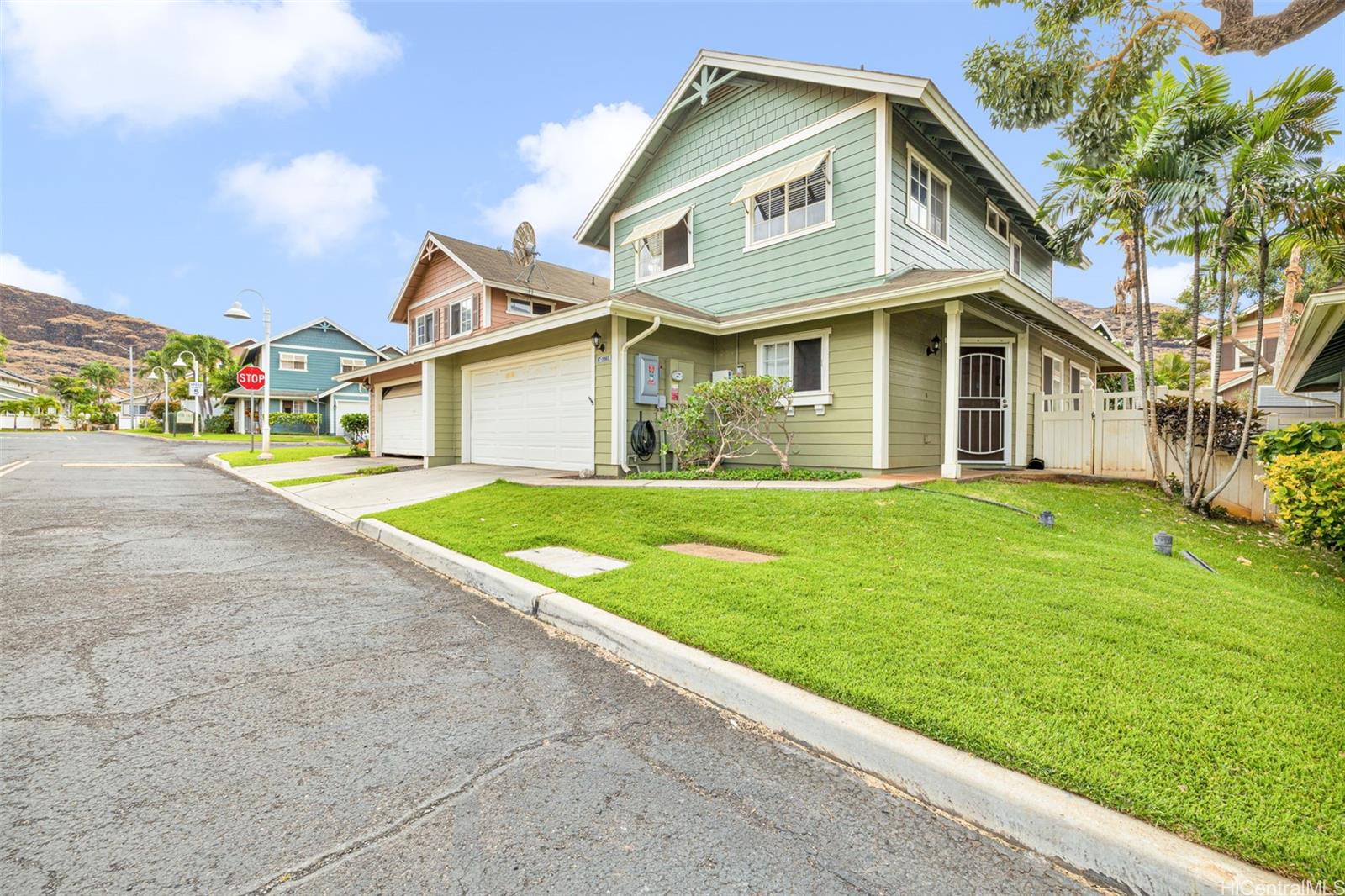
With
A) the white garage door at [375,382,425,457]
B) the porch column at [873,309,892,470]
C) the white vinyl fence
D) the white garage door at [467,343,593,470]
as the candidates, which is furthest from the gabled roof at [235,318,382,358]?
the white vinyl fence

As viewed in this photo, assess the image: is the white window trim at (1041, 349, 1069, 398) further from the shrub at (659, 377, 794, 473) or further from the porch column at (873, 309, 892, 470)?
the shrub at (659, 377, 794, 473)

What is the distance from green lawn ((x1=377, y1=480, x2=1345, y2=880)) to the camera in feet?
6.10

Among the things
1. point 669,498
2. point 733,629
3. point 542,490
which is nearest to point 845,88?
point 669,498

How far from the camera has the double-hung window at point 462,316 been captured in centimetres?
1770

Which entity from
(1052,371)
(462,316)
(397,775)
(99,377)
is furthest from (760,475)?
(99,377)

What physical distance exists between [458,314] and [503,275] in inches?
85.1

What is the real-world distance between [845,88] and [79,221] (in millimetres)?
135725

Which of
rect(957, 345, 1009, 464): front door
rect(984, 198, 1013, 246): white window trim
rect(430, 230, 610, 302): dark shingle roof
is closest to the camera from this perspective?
rect(957, 345, 1009, 464): front door

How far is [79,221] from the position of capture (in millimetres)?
94250

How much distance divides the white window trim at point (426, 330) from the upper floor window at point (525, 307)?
358 cm

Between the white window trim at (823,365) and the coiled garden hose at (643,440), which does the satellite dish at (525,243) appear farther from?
the white window trim at (823,365)

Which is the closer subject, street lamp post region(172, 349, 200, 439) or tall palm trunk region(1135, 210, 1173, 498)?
tall palm trunk region(1135, 210, 1173, 498)

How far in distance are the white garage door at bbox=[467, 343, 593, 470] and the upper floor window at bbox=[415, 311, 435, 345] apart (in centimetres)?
738

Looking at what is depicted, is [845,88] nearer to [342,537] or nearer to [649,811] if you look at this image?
[342,537]
